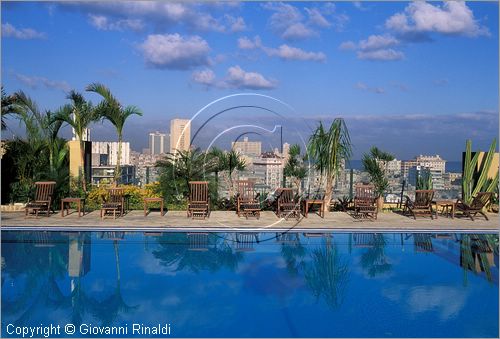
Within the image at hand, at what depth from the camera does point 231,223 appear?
36.0 feet

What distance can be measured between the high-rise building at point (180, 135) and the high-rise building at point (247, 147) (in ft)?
4.17

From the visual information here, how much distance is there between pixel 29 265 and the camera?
8.12m

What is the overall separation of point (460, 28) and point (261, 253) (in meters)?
16.0

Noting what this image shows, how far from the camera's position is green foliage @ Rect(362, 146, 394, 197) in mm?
13531

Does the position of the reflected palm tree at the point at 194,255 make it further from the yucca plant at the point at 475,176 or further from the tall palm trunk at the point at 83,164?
the yucca plant at the point at 475,176

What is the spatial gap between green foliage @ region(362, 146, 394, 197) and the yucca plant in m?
1.86

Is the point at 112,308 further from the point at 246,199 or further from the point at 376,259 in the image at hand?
the point at 246,199

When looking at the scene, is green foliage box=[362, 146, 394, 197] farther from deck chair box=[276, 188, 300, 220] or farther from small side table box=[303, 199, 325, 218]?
deck chair box=[276, 188, 300, 220]

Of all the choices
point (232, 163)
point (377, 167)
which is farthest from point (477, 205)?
point (232, 163)

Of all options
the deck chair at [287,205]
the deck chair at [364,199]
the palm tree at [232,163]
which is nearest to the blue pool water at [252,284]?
the deck chair at [287,205]

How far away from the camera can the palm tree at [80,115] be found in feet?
43.2

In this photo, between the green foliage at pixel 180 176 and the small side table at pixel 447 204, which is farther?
the green foliage at pixel 180 176

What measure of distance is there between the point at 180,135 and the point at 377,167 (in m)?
5.25

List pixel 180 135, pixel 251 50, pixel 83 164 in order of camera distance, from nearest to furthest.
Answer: pixel 83 164 → pixel 180 135 → pixel 251 50
